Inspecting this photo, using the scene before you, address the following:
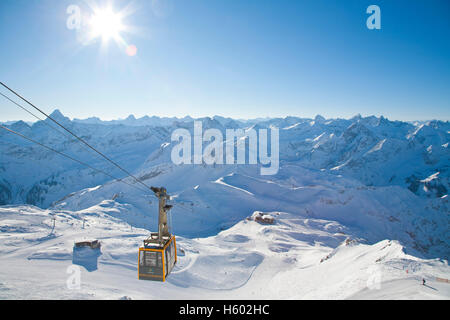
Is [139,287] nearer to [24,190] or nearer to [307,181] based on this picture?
[307,181]

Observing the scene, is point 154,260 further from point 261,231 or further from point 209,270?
point 261,231

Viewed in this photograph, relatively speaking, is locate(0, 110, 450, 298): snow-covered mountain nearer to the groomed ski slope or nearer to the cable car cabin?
the groomed ski slope

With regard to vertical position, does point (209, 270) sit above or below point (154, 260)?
below

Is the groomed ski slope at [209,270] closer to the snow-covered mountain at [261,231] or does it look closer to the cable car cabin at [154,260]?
the snow-covered mountain at [261,231]

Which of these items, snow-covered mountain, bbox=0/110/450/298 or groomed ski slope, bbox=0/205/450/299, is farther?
snow-covered mountain, bbox=0/110/450/298

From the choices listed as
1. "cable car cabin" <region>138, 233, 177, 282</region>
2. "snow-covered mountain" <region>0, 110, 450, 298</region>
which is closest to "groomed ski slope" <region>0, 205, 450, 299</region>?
"snow-covered mountain" <region>0, 110, 450, 298</region>

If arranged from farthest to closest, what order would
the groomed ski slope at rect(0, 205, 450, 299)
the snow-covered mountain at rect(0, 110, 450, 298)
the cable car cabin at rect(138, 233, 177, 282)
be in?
the snow-covered mountain at rect(0, 110, 450, 298), the groomed ski slope at rect(0, 205, 450, 299), the cable car cabin at rect(138, 233, 177, 282)

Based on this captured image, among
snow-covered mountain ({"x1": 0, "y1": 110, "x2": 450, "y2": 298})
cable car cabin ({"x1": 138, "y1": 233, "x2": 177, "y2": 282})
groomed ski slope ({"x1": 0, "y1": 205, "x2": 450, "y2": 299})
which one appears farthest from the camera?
snow-covered mountain ({"x1": 0, "y1": 110, "x2": 450, "y2": 298})

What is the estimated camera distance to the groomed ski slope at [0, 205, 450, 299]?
14367 millimetres

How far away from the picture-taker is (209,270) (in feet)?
90.1

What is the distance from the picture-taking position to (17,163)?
19725 cm

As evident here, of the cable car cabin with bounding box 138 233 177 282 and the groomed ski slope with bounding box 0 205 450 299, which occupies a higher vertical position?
the cable car cabin with bounding box 138 233 177 282

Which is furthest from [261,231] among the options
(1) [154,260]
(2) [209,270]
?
(1) [154,260]

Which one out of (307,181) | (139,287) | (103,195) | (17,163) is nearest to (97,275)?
(139,287)
